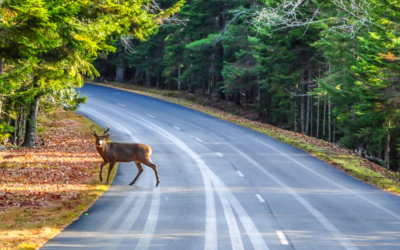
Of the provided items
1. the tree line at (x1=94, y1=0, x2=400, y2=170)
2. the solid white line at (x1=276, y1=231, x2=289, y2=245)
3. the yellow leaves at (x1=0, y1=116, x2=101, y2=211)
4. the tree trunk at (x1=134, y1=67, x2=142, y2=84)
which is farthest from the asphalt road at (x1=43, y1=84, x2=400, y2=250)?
the tree trunk at (x1=134, y1=67, x2=142, y2=84)

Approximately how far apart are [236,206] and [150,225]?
324cm

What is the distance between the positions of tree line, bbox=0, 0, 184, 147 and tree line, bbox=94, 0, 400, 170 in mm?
7143

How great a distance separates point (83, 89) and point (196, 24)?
52.5 feet

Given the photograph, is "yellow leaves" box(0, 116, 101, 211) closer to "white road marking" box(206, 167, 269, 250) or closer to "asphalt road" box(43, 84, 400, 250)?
"asphalt road" box(43, 84, 400, 250)

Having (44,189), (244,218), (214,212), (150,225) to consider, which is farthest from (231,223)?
(44,189)

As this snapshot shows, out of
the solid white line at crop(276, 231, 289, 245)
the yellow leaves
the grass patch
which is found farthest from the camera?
the grass patch

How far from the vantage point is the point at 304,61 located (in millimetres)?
39469

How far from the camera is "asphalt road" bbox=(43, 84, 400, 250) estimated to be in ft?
33.5

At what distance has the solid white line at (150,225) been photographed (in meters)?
9.82

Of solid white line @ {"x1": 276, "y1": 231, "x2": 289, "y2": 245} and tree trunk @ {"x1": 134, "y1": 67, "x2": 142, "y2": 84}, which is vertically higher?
tree trunk @ {"x1": 134, "y1": 67, "x2": 142, "y2": 84}

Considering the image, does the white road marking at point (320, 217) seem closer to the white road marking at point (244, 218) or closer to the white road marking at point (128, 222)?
the white road marking at point (244, 218)

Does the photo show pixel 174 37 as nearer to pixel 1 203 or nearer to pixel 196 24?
pixel 196 24

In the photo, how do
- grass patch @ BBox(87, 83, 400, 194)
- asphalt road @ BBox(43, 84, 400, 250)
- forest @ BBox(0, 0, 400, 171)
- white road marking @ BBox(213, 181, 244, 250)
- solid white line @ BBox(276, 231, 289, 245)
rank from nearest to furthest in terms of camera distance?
1. white road marking @ BBox(213, 181, 244, 250)
2. solid white line @ BBox(276, 231, 289, 245)
3. asphalt road @ BBox(43, 84, 400, 250)
4. forest @ BBox(0, 0, 400, 171)
5. grass patch @ BBox(87, 83, 400, 194)

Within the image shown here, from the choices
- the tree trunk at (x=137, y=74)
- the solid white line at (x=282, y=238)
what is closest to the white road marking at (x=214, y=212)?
the solid white line at (x=282, y=238)
